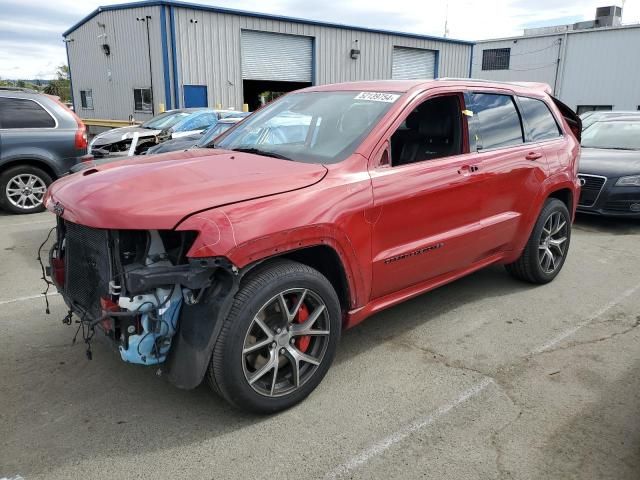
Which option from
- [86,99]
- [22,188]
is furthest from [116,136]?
[86,99]

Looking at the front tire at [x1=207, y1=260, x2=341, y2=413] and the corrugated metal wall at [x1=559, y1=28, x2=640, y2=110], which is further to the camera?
the corrugated metal wall at [x1=559, y1=28, x2=640, y2=110]

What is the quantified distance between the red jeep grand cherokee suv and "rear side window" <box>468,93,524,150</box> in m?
0.02

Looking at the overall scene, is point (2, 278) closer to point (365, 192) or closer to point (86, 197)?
point (86, 197)

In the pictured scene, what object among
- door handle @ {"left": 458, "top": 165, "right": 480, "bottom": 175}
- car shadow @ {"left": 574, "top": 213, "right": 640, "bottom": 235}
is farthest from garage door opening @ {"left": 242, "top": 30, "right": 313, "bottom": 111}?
door handle @ {"left": 458, "top": 165, "right": 480, "bottom": 175}

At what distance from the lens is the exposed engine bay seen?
2.56 m

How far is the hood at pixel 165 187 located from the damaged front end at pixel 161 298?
0.55 ft

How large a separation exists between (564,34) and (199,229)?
35.7 meters

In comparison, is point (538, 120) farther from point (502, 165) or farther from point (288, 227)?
point (288, 227)

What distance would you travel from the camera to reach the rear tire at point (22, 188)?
808 cm

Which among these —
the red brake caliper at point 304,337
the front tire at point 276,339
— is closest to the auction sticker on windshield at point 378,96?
the front tire at point 276,339

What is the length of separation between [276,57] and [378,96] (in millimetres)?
19598

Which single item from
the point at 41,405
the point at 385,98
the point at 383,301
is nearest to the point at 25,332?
the point at 41,405

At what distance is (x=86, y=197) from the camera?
2773 millimetres

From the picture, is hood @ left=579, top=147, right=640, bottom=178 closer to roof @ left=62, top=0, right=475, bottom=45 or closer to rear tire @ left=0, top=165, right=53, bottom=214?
rear tire @ left=0, top=165, right=53, bottom=214
